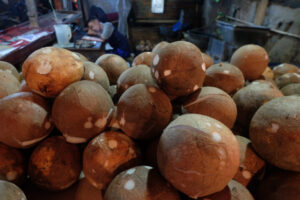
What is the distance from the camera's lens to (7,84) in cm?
142

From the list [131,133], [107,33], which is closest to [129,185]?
[131,133]

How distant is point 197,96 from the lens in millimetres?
1248

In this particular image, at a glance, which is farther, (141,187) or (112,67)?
(112,67)

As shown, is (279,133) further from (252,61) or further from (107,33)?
(107,33)

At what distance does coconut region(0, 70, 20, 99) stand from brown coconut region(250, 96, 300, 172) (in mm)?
1598

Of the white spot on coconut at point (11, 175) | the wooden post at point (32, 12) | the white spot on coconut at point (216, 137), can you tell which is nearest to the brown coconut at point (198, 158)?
the white spot on coconut at point (216, 137)

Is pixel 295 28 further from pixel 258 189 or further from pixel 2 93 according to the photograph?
pixel 2 93

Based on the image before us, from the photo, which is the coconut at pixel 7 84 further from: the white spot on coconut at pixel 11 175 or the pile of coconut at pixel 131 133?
the white spot on coconut at pixel 11 175

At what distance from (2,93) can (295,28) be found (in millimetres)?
4097

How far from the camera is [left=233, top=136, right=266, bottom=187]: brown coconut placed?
3.45ft

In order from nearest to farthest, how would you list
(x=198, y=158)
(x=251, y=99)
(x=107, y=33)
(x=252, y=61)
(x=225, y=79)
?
1. (x=198, y=158)
2. (x=251, y=99)
3. (x=225, y=79)
4. (x=252, y=61)
5. (x=107, y=33)

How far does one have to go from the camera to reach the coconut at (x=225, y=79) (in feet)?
4.86

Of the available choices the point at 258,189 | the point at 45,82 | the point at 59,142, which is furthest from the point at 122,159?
the point at 258,189

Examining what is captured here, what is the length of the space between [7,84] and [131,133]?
1.01 meters
